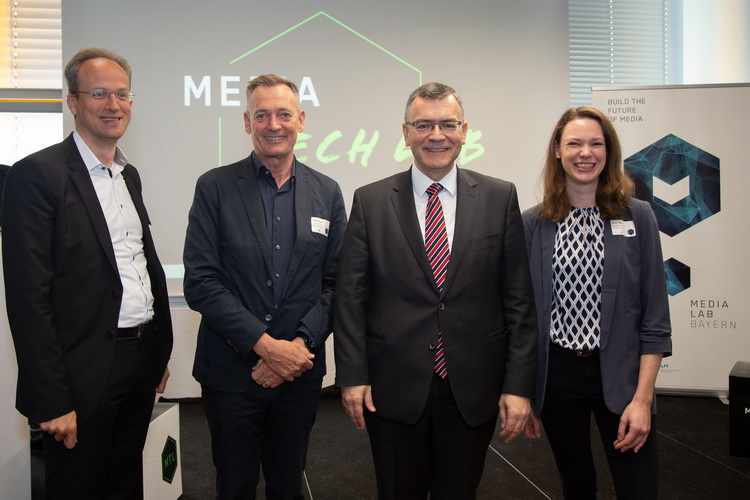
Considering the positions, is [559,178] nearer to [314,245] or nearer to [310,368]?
[314,245]

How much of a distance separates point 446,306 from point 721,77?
4.35 meters

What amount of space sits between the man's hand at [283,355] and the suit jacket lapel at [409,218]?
51 cm

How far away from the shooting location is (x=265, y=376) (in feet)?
5.97

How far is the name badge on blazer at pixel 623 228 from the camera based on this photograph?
1.74 m

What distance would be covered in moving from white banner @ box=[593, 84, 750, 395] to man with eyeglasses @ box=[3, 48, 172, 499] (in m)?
3.51

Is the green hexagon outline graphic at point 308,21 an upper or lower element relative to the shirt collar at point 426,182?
upper

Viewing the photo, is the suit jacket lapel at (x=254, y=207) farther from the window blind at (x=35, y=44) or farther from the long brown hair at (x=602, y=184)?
the window blind at (x=35, y=44)

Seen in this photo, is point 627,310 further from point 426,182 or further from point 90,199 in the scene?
point 90,199

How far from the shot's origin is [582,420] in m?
1.77

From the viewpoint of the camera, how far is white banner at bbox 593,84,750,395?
161 inches

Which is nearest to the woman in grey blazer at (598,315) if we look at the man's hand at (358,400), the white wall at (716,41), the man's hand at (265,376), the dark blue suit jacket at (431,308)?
the dark blue suit jacket at (431,308)

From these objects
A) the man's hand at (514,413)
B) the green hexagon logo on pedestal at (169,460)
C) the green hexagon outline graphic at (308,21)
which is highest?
the green hexagon outline graphic at (308,21)

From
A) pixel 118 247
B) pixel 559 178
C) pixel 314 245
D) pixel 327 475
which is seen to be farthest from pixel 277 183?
pixel 327 475

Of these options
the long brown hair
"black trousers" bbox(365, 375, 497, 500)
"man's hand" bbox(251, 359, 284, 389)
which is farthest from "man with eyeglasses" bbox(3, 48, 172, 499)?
the long brown hair
